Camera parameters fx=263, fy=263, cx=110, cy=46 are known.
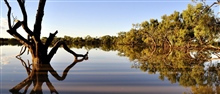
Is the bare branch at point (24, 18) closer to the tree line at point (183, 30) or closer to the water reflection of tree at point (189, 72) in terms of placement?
the water reflection of tree at point (189, 72)

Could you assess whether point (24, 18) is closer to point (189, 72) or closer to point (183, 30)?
point (189, 72)

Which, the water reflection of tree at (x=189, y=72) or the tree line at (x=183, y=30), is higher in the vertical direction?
the tree line at (x=183, y=30)

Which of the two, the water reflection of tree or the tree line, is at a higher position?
the tree line

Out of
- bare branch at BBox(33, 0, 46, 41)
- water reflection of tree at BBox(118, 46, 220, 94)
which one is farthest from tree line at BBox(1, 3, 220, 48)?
bare branch at BBox(33, 0, 46, 41)

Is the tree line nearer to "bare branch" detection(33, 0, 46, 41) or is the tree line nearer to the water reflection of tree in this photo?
the water reflection of tree

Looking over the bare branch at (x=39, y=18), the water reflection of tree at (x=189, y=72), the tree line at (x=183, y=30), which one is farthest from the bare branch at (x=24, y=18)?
the tree line at (x=183, y=30)

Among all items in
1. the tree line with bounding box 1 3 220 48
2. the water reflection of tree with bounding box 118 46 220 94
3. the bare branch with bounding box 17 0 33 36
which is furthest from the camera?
the tree line with bounding box 1 3 220 48

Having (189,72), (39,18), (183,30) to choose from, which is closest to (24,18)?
(39,18)

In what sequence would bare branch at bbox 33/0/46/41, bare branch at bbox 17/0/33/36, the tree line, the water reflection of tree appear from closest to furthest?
the water reflection of tree, bare branch at bbox 17/0/33/36, bare branch at bbox 33/0/46/41, the tree line

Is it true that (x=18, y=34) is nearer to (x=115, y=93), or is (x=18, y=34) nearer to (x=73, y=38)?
(x=115, y=93)

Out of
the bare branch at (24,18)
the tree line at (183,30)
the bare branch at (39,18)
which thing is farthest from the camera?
the tree line at (183,30)

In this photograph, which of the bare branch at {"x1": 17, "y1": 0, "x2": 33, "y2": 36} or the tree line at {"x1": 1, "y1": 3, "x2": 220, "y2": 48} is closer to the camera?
the bare branch at {"x1": 17, "y1": 0, "x2": 33, "y2": 36}

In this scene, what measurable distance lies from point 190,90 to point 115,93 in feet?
6.81

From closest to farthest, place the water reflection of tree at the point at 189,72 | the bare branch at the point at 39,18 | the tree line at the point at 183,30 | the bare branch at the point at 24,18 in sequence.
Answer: the water reflection of tree at the point at 189,72 < the bare branch at the point at 24,18 < the bare branch at the point at 39,18 < the tree line at the point at 183,30
